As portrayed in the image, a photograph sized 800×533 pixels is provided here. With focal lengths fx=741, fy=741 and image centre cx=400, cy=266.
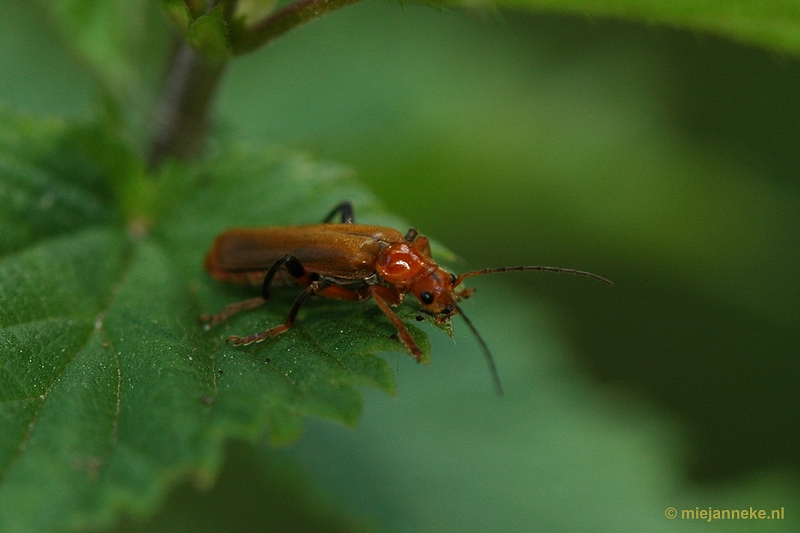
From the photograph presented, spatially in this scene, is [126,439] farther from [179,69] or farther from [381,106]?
[381,106]

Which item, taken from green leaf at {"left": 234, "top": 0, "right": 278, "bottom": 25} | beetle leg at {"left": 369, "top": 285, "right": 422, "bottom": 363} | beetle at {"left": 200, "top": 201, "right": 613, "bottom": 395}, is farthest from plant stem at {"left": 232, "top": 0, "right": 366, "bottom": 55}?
beetle leg at {"left": 369, "top": 285, "right": 422, "bottom": 363}

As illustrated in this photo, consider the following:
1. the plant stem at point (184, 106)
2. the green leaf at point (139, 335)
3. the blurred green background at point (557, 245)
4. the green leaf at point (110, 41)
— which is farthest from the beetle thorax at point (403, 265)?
the green leaf at point (110, 41)

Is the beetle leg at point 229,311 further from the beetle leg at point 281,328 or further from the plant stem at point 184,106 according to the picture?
the plant stem at point 184,106

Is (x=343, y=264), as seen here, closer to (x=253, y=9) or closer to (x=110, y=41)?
(x=253, y=9)

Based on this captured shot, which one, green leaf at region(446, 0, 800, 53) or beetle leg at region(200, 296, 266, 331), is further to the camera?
beetle leg at region(200, 296, 266, 331)

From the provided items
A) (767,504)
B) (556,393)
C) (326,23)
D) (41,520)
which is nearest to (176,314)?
(41,520)

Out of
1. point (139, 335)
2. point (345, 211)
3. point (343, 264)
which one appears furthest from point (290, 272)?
point (139, 335)

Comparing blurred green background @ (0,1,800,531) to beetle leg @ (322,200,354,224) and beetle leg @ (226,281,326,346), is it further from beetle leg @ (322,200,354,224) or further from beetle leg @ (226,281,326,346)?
beetle leg @ (226,281,326,346)
